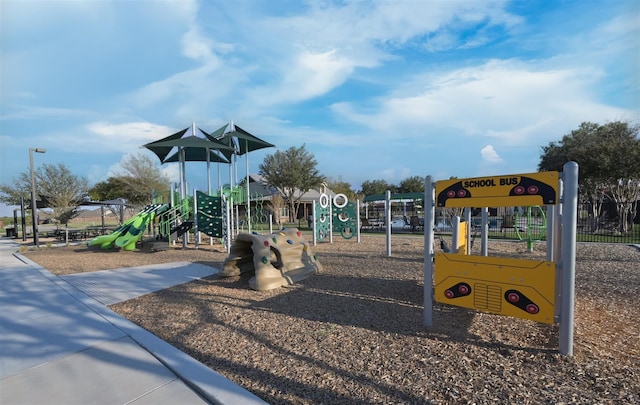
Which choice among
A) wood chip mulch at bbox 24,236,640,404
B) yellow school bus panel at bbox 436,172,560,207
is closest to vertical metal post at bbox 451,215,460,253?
wood chip mulch at bbox 24,236,640,404

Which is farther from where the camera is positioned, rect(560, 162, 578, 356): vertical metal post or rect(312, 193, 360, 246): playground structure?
rect(312, 193, 360, 246): playground structure

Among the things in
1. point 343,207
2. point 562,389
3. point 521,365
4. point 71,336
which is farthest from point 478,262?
point 343,207

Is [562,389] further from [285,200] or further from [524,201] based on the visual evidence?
[285,200]

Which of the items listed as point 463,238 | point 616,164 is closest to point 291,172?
point 616,164

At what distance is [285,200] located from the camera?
131 ft

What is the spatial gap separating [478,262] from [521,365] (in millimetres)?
1059

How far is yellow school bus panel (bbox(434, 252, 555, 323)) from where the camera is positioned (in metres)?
3.33

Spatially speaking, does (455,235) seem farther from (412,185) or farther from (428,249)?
(412,185)

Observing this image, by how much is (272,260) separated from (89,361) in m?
3.69

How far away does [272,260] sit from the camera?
6.73 metres

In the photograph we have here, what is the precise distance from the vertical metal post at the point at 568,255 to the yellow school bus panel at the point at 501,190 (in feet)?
0.44

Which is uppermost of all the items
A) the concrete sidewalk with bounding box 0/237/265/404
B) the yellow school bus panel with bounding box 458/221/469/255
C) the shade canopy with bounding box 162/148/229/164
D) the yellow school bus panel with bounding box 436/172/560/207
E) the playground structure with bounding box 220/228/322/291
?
the shade canopy with bounding box 162/148/229/164

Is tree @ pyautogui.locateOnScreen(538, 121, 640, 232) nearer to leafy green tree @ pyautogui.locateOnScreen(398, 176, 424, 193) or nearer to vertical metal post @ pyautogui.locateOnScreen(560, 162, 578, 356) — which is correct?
vertical metal post @ pyautogui.locateOnScreen(560, 162, 578, 356)

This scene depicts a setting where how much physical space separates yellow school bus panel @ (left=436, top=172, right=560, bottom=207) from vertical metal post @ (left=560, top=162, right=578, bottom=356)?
0.13m
